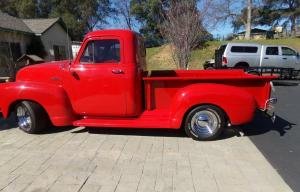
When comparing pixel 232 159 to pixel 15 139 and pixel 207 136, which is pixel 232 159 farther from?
pixel 15 139

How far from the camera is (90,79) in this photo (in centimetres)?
751

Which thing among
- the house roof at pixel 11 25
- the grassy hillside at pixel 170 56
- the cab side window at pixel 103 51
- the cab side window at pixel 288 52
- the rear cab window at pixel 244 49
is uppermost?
the house roof at pixel 11 25

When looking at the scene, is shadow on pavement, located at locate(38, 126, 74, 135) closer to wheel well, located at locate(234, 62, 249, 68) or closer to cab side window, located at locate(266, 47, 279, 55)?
wheel well, located at locate(234, 62, 249, 68)

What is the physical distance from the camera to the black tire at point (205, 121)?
23.5 feet

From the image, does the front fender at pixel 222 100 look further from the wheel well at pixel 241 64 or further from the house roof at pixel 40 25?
the house roof at pixel 40 25

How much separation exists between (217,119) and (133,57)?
1.89m

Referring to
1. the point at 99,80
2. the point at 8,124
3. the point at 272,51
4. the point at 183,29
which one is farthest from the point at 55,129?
the point at 272,51

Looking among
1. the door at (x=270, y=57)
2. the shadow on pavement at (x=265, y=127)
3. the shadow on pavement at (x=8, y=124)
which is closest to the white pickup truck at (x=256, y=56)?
the door at (x=270, y=57)

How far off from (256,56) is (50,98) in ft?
55.5

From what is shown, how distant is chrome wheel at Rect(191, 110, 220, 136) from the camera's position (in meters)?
7.20

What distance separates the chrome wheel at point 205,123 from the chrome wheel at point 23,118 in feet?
10.5

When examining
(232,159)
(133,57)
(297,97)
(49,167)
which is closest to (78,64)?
(133,57)

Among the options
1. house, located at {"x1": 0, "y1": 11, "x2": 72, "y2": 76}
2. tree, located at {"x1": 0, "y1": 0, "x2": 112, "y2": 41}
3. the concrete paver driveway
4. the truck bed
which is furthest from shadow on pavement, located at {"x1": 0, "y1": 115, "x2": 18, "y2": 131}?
tree, located at {"x1": 0, "y1": 0, "x2": 112, "y2": 41}

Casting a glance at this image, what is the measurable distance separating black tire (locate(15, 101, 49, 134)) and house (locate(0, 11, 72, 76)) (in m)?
17.7
